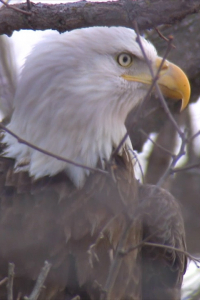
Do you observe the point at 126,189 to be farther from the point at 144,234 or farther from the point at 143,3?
the point at 143,3

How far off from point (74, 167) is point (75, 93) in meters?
0.42

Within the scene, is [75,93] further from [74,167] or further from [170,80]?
[170,80]

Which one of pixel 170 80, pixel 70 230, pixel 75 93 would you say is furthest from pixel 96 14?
pixel 70 230

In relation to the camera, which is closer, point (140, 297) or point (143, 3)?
point (143, 3)

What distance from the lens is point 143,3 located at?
2875 mm

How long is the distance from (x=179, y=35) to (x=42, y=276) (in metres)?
2.86

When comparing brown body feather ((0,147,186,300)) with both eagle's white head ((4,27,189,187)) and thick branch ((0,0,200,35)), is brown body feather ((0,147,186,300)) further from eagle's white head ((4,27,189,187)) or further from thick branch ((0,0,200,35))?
thick branch ((0,0,200,35))

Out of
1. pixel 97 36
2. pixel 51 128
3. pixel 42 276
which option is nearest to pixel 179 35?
pixel 97 36

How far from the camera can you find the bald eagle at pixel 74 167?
3451 mm

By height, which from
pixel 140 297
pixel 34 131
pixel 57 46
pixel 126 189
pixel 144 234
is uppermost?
pixel 57 46

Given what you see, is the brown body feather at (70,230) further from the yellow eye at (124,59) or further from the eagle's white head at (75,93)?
the yellow eye at (124,59)

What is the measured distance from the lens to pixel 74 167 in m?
3.59

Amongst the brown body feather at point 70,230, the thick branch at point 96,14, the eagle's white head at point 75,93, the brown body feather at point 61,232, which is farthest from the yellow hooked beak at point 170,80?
the thick branch at point 96,14

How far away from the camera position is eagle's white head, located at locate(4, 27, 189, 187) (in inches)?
141
